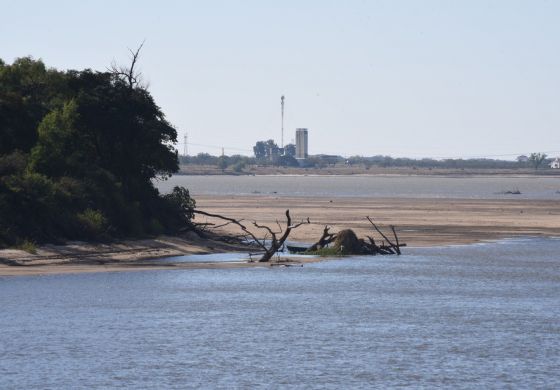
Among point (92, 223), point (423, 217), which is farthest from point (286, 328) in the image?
point (423, 217)

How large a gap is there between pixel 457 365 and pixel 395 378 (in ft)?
10.2

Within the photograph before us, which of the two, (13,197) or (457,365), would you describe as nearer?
(457,365)

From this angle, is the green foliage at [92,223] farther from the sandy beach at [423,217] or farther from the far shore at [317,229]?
the sandy beach at [423,217]

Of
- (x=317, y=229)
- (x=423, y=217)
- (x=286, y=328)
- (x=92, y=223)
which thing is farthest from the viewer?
(x=423, y=217)

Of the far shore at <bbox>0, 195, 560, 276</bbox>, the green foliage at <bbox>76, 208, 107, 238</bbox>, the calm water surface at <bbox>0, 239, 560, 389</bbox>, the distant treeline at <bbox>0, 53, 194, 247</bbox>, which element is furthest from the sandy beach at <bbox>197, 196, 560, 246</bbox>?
the calm water surface at <bbox>0, 239, 560, 389</bbox>

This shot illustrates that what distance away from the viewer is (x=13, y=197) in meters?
66.2

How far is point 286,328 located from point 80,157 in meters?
36.5

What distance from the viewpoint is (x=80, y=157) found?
7669 cm

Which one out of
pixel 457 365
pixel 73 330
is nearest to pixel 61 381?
pixel 73 330

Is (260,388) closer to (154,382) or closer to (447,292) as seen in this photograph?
(154,382)

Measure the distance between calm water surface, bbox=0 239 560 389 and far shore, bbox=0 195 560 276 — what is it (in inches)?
166

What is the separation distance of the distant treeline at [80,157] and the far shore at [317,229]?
2.12 metres

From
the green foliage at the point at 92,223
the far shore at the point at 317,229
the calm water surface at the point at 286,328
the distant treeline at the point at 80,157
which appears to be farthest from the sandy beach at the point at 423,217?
the calm water surface at the point at 286,328

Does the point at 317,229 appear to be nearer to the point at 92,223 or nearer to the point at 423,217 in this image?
the point at 423,217
